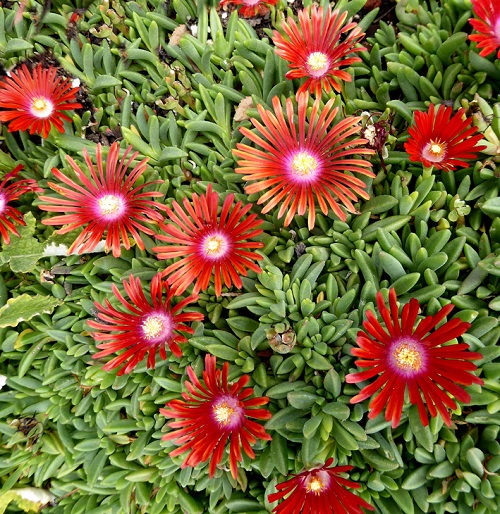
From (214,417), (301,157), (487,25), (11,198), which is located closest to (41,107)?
(11,198)

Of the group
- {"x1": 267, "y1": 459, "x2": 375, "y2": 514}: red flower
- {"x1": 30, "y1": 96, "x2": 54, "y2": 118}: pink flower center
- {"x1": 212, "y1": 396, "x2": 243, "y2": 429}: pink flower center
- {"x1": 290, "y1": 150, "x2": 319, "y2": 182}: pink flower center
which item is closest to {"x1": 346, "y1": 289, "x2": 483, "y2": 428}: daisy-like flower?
{"x1": 267, "y1": 459, "x2": 375, "y2": 514}: red flower

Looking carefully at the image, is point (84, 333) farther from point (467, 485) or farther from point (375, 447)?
point (467, 485)

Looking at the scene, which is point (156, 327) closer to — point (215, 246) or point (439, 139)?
point (215, 246)

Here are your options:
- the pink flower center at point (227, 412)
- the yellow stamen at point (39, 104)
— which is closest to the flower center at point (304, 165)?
the pink flower center at point (227, 412)

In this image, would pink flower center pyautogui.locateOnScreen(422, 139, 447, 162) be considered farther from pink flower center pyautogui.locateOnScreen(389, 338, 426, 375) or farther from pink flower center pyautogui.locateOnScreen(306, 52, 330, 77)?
pink flower center pyautogui.locateOnScreen(389, 338, 426, 375)

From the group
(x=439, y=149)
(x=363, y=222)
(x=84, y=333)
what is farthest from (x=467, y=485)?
(x=84, y=333)
